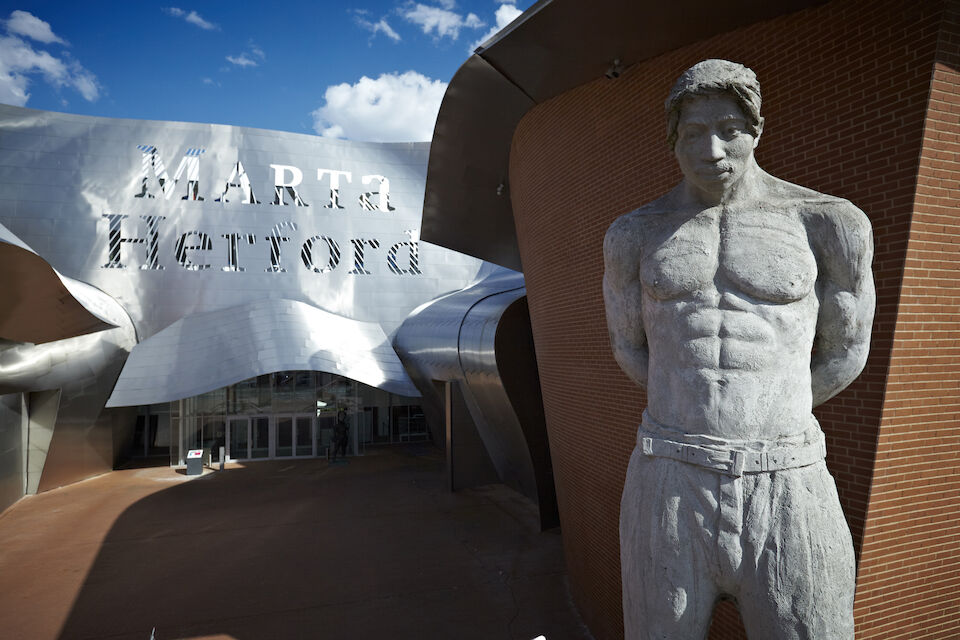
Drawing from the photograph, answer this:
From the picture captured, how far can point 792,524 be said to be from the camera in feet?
7.44

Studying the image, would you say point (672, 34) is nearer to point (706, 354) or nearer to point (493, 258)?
point (706, 354)

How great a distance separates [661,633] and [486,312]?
10.5 metres

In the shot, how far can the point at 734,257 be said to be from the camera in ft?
8.00

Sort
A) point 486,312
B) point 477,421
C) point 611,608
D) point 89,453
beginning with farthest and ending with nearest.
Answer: point 89,453, point 477,421, point 486,312, point 611,608

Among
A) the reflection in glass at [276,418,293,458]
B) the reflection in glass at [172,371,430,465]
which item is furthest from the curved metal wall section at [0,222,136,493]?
the reflection in glass at [276,418,293,458]

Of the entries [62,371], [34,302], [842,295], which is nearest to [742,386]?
[842,295]

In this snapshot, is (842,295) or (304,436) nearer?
(842,295)

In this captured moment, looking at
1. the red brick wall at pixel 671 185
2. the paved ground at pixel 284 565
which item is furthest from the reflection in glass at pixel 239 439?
the red brick wall at pixel 671 185

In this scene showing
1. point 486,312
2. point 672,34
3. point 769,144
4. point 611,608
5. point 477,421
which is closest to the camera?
point 769,144

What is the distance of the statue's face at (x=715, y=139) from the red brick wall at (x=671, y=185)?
2.09m

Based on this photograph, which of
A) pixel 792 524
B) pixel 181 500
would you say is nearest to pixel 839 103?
pixel 792 524

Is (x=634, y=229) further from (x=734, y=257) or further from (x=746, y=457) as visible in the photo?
(x=746, y=457)

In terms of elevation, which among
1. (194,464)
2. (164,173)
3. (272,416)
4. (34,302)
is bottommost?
(194,464)

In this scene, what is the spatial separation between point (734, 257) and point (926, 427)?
2.79m
